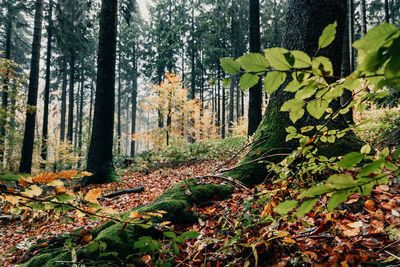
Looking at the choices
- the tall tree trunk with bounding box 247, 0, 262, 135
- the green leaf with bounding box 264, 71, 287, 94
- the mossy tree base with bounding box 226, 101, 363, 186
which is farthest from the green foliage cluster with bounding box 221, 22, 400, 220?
the tall tree trunk with bounding box 247, 0, 262, 135

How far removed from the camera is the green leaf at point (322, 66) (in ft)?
1.73

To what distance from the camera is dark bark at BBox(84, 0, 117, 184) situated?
5.75 m

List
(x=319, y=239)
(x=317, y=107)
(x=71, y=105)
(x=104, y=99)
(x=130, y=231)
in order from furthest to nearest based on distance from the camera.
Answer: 1. (x=71, y=105)
2. (x=104, y=99)
3. (x=130, y=231)
4. (x=319, y=239)
5. (x=317, y=107)

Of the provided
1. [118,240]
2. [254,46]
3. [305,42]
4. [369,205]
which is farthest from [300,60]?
[254,46]

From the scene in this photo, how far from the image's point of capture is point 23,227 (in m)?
3.71

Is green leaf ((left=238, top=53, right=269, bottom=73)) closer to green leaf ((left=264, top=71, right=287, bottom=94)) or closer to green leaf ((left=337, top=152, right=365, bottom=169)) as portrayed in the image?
green leaf ((left=264, top=71, right=287, bottom=94))

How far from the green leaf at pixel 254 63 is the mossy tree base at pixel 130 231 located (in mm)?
957

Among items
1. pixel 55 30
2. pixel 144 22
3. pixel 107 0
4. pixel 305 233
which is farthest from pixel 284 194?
pixel 144 22

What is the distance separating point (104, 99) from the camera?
5887 millimetres

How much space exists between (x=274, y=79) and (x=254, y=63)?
10 cm

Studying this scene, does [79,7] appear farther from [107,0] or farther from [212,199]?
[212,199]

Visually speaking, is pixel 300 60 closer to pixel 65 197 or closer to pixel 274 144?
pixel 65 197

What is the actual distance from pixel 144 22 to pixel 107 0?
2265cm

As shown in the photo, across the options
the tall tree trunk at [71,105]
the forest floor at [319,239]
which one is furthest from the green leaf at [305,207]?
the tall tree trunk at [71,105]
